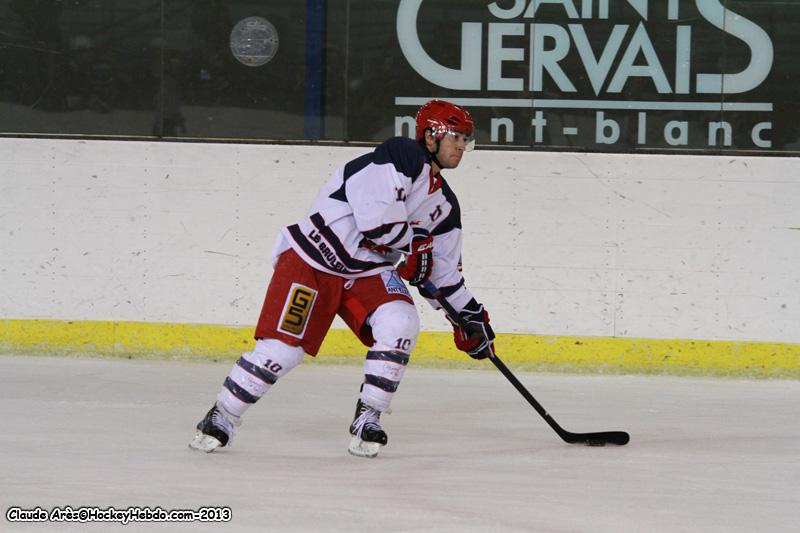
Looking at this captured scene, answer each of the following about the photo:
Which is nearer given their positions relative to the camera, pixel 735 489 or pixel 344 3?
pixel 735 489

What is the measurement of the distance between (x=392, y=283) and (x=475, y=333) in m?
0.32

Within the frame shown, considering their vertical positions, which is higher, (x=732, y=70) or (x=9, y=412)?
(x=732, y=70)

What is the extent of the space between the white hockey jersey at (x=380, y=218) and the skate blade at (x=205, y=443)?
588 millimetres

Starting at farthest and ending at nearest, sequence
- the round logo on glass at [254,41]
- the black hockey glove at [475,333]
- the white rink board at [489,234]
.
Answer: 1. the round logo on glass at [254,41]
2. the white rink board at [489,234]
3. the black hockey glove at [475,333]

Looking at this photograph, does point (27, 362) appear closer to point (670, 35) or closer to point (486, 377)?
point (486, 377)

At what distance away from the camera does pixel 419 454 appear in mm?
4066

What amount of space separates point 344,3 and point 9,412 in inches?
110

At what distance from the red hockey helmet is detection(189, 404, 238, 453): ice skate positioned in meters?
1.03

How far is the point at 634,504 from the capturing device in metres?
3.34

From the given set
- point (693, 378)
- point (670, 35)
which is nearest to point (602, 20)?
point (670, 35)

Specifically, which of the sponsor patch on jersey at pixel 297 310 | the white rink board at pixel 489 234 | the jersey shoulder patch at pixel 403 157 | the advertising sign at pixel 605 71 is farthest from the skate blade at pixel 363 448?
the advertising sign at pixel 605 71

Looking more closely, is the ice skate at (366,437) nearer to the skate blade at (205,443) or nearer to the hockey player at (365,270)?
the hockey player at (365,270)

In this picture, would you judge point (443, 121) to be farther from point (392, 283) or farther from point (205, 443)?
point (205, 443)

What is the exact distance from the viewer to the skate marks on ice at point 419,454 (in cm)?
316
